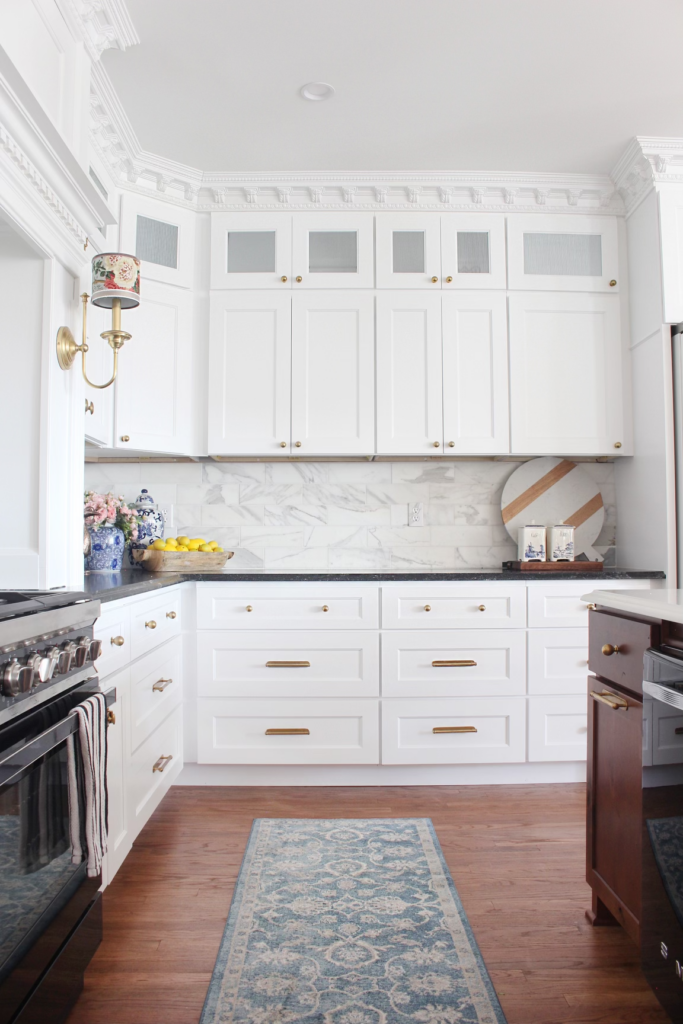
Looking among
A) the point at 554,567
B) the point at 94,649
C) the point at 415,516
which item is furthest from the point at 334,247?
the point at 94,649

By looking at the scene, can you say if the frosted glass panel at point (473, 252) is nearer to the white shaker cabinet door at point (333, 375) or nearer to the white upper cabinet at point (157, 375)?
the white shaker cabinet door at point (333, 375)

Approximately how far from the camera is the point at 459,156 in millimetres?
2996

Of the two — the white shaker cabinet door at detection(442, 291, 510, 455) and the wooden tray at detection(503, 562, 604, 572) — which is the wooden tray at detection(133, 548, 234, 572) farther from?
the wooden tray at detection(503, 562, 604, 572)

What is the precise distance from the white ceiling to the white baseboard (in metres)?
2.66

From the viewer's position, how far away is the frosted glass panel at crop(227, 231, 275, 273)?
316 cm

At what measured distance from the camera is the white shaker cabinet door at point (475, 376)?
123 inches

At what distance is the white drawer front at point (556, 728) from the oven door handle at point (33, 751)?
2.02m

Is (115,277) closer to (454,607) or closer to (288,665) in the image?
(288,665)

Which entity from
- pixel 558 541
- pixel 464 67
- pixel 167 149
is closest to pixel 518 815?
pixel 558 541

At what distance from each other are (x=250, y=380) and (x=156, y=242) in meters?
0.75

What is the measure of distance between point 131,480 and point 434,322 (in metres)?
1.67

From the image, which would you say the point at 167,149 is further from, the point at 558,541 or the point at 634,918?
the point at 634,918

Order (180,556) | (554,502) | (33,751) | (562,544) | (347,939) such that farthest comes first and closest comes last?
(554,502), (562,544), (180,556), (347,939), (33,751)

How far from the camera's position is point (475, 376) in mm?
3131
